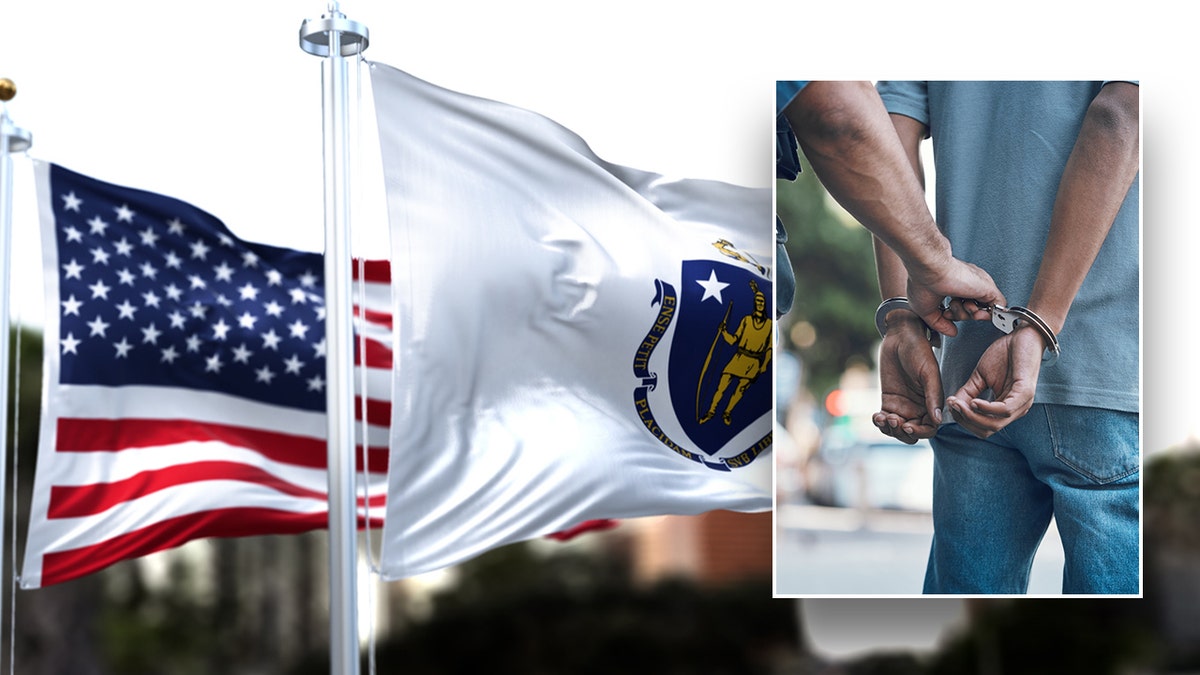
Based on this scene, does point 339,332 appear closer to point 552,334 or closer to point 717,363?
point 552,334

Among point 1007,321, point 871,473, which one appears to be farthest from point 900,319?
point 871,473

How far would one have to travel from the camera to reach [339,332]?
336cm

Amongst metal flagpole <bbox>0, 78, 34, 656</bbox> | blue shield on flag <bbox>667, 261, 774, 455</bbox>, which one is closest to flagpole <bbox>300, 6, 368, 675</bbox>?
blue shield on flag <bbox>667, 261, 774, 455</bbox>

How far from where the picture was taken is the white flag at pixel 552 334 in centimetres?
351

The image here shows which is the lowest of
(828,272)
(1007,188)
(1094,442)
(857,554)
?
(857,554)

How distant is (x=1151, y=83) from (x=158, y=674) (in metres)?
13.2

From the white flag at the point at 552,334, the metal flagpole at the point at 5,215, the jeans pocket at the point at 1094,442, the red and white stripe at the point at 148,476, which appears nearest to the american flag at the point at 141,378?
the red and white stripe at the point at 148,476

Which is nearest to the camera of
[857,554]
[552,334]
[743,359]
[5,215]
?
[552,334]

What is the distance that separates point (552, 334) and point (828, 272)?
862 millimetres

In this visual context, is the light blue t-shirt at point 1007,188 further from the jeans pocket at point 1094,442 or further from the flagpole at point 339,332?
the flagpole at point 339,332

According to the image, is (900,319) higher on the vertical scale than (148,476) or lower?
higher

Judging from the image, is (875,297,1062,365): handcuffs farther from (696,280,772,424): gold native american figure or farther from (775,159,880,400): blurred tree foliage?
(696,280,772,424): gold native american figure

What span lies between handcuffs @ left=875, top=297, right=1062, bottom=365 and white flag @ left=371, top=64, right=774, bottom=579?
35cm

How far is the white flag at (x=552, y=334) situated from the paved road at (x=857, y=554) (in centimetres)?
15
